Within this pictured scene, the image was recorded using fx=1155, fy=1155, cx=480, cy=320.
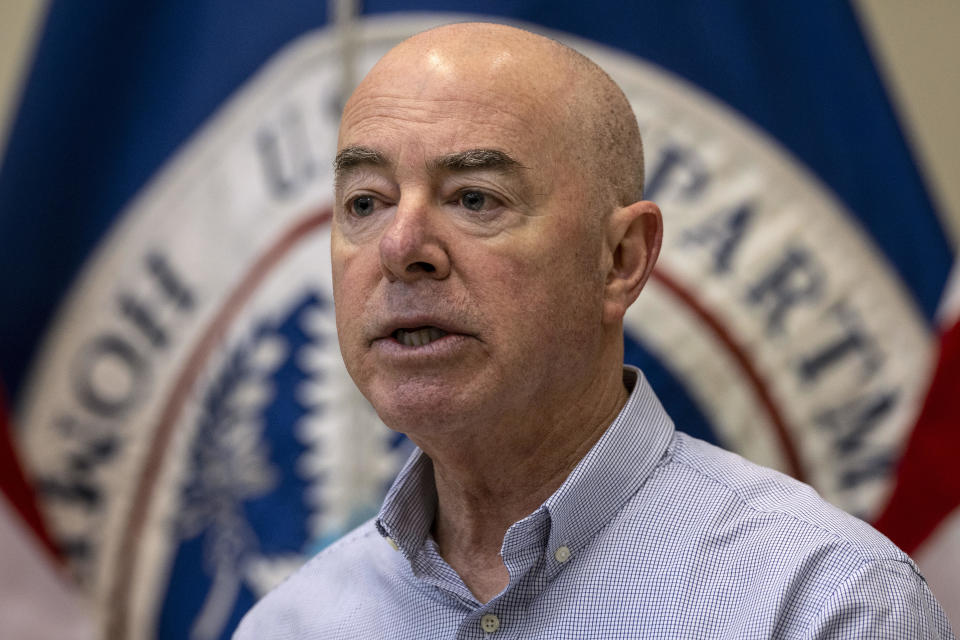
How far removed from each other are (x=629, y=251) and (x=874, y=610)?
1.70ft

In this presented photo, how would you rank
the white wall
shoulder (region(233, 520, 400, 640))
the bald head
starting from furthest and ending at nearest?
1. the white wall
2. shoulder (region(233, 520, 400, 640))
3. the bald head

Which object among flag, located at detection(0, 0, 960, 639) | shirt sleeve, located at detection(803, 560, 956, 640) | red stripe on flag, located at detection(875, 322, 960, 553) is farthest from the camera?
flag, located at detection(0, 0, 960, 639)

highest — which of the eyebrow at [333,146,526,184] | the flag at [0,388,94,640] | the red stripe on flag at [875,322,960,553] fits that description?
the eyebrow at [333,146,526,184]

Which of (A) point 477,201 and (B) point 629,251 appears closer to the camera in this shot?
(A) point 477,201

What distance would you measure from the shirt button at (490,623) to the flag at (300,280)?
4.29 feet

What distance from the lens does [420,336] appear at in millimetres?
1309

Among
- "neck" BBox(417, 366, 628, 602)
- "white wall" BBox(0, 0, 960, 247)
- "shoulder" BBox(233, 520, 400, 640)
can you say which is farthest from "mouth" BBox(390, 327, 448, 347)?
"white wall" BBox(0, 0, 960, 247)

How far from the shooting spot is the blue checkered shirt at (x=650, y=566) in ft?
3.82

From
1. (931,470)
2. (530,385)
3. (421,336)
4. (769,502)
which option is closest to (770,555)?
(769,502)

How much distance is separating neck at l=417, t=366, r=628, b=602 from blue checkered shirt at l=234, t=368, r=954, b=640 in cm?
5

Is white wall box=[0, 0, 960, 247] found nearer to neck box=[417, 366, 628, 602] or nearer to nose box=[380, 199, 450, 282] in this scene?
neck box=[417, 366, 628, 602]

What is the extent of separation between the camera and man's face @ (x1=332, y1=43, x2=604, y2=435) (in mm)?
1285

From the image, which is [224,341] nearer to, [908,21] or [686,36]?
[686,36]

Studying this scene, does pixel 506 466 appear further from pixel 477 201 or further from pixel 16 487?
pixel 16 487
